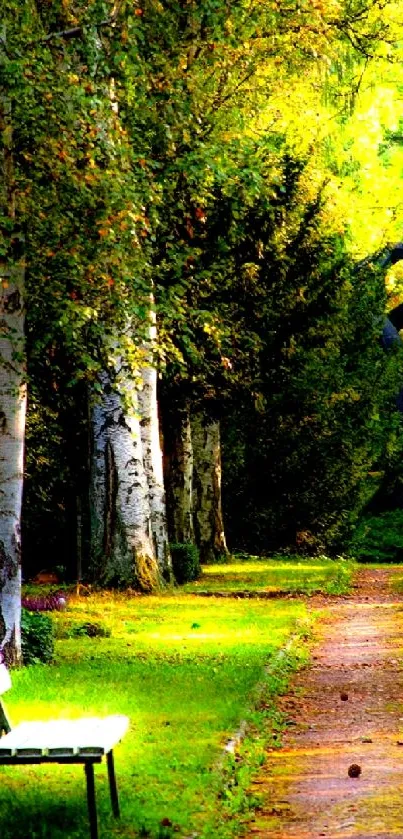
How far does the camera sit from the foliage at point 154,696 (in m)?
9.34

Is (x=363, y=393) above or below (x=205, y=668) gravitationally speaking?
above

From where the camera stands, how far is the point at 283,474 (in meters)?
42.5

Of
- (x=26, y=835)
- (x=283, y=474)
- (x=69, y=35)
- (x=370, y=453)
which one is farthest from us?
(x=370, y=453)

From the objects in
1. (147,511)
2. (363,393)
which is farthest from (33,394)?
(363,393)

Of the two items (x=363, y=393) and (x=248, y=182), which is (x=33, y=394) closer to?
(x=248, y=182)

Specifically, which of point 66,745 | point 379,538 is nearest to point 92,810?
point 66,745

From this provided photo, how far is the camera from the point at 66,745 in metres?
8.38

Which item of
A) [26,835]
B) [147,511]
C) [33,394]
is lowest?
[26,835]

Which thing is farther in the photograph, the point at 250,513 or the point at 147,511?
the point at 250,513

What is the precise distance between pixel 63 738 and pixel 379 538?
39.9 m

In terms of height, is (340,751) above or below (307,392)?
below

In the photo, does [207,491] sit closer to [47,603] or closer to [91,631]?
[47,603]

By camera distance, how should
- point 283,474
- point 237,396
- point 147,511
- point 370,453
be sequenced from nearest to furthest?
point 147,511 → point 237,396 → point 283,474 → point 370,453

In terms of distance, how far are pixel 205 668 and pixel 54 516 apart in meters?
18.7
